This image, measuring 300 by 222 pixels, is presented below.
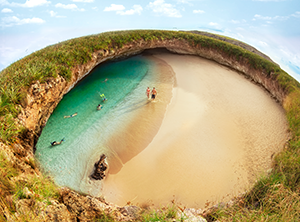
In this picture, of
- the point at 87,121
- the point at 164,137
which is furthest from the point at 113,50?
the point at 164,137

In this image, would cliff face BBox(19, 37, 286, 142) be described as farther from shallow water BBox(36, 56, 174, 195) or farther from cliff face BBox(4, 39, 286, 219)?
shallow water BBox(36, 56, 174, 195)

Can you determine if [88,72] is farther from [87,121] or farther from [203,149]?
[203,149]

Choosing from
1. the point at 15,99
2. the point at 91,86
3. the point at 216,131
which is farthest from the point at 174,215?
the point at 91,86

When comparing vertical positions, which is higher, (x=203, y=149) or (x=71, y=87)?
(x=71, y=87)

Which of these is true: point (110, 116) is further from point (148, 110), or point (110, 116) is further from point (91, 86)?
point (91, 86)

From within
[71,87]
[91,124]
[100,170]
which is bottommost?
[100,170]

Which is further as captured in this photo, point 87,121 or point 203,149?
point 87,121

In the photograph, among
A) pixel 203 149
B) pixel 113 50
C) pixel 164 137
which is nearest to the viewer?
pixel 203 149
